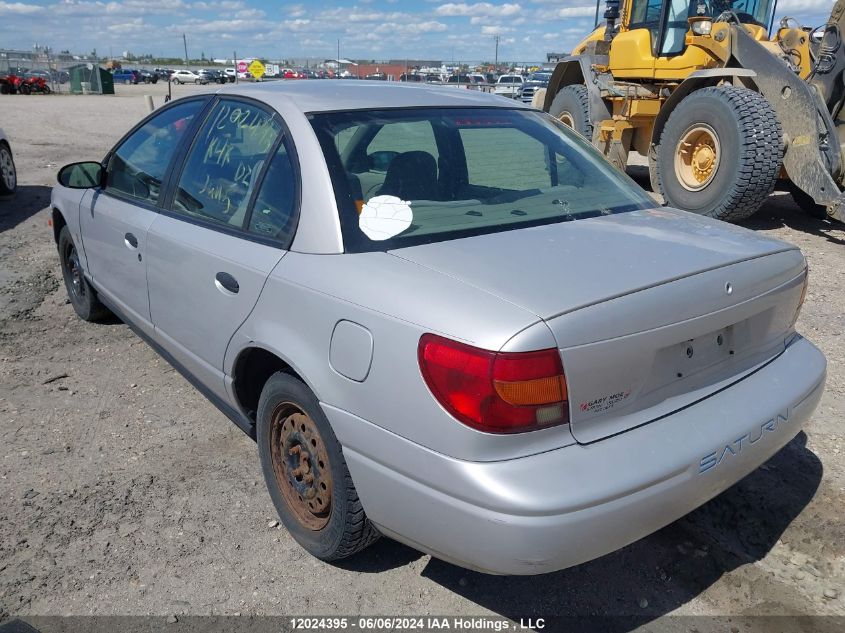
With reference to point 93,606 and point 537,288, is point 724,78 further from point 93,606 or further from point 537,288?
point 93,606

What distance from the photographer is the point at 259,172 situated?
2.86 m

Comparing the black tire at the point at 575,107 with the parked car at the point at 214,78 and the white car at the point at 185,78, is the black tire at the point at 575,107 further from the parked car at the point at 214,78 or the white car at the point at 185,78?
the white car at the point at 185,78

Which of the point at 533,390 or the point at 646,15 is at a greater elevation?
the point at 646,15

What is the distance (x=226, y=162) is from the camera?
3.10 metres

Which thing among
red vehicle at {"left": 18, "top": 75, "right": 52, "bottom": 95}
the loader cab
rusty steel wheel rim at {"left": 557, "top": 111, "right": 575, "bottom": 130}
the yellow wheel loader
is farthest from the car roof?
red vehicle at {"left": 18, "top": 75, "right": 52, "bottom": 95}

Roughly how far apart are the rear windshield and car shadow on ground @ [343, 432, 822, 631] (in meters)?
1.27

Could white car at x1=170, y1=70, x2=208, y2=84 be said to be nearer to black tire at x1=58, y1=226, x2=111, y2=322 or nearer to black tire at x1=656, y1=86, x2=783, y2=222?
black tire at x1=656, y1=86, x2=783, y2=222

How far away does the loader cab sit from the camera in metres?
8.80

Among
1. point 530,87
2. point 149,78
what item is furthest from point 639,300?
point 149,78

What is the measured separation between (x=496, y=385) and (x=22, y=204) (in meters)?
9.29

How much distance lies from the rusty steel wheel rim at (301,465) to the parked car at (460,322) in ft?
0.04

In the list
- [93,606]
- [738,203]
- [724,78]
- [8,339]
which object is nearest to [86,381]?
[8,339]

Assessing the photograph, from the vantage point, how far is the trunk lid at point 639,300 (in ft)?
6.49

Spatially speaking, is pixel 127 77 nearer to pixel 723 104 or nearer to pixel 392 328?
pixel 723 104
